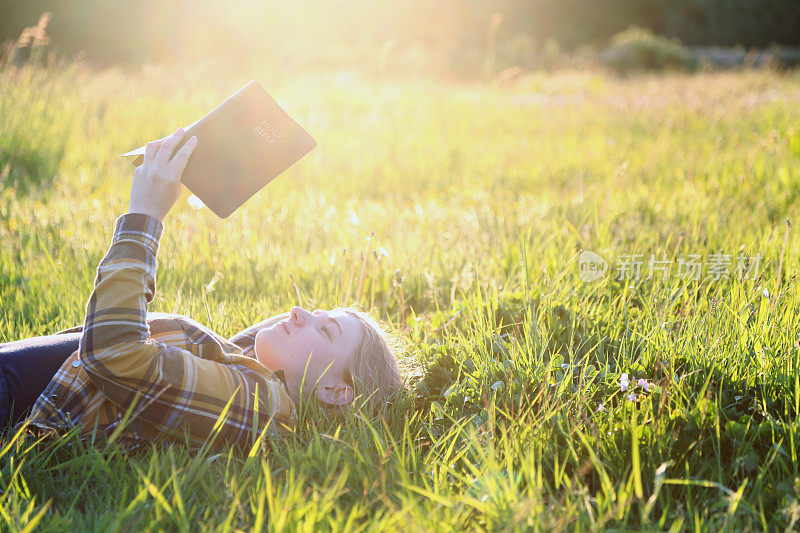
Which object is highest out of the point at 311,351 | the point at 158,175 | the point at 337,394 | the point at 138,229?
the point at 158,175

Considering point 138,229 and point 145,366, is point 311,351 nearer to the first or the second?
point 145,366

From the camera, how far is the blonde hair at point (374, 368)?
2.19m

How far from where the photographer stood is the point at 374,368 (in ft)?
7.25

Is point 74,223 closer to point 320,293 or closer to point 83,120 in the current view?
point 320,293

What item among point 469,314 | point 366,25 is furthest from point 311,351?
point 366,25

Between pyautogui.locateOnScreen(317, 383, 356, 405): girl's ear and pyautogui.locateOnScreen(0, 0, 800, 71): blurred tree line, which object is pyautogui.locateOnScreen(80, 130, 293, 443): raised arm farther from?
pyautogui.locateOnScreen(0, 0, 800, 71): blurred tree line

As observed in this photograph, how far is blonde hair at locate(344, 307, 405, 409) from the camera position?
2186 millimetres

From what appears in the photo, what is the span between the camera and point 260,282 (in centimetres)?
318

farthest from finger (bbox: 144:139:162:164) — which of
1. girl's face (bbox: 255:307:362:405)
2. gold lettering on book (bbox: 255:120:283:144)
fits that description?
girl's face (bbox: 255:307:362:405)

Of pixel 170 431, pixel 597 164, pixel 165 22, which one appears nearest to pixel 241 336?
pixel 170 431

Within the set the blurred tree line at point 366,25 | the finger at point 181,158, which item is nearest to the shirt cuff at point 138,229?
the finger at point 181,158

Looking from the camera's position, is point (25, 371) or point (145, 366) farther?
point (25, 371)

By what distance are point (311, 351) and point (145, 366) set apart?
55 cm

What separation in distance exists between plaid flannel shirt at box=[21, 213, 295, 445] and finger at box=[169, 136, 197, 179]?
16cm
